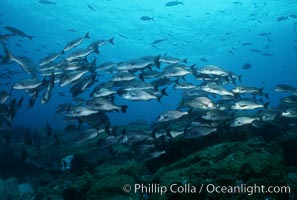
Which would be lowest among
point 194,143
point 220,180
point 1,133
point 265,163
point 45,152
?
point 45,152

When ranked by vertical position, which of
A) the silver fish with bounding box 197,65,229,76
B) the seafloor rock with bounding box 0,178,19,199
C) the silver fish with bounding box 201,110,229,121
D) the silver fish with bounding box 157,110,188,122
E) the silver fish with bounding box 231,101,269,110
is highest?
the silver fish with bounding box 197,65,229,76

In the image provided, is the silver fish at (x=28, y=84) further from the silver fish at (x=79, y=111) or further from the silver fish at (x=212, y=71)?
the silver fish at (x=212, y=71)

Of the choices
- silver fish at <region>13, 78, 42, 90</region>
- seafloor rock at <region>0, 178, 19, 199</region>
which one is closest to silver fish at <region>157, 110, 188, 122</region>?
silver fish at <region>13, 78, 42, 90</region>

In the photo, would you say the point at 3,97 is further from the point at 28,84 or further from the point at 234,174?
the point at 234,174

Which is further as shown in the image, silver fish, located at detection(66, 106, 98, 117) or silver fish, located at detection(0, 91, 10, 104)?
silver fish, located at detection(0, 91, 10, 104)

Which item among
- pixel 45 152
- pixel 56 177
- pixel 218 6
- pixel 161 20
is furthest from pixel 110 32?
pixel 56 177

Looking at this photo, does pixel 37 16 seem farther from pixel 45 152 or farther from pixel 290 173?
pixel 290 173

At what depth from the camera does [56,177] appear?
39.0 ft

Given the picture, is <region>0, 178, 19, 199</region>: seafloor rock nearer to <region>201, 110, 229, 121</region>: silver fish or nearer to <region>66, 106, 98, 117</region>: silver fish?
<region>66, 106, 98, 117</region>: silver fish

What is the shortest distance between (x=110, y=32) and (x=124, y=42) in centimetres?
565

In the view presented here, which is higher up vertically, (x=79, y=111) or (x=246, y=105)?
(x=246, y=105)

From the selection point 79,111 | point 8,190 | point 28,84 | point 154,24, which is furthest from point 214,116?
point 154,24

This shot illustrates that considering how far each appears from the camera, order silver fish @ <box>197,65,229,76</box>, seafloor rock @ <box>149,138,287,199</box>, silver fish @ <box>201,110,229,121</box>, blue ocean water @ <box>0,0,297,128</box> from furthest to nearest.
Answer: blue ocean water @ <box>0,0,297,128</box> → silver fish @ <box>197,65,229,76</box> → silver fish @ <box>201,110,229,121</box> → seafloor rock @ <box>149,138,287,199</box>

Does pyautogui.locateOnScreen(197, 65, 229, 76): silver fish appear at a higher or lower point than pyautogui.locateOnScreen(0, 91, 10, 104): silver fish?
higher
